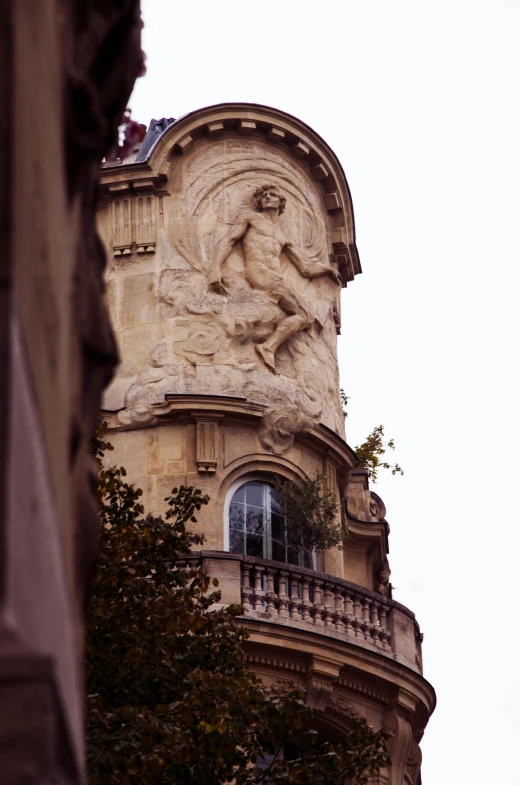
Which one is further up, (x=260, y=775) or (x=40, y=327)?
(x=260, y=775)

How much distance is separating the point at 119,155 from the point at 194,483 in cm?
1367

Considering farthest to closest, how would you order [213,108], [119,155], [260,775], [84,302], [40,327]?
1. [213,108]
2. [260,775]
3. [119,155]
4. [84,302]
5. [40,327]

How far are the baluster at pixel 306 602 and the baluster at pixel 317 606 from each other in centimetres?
8

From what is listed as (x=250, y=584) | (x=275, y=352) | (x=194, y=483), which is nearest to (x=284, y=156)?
(x=275, y=352)

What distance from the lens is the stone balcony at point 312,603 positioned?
1969cm

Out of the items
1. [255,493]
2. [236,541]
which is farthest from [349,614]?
[255,493]

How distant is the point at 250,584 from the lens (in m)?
20.1

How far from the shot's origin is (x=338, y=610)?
20.5 meters

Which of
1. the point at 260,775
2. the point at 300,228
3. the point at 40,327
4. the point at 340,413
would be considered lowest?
the point at 40,327

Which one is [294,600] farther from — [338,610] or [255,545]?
[255,545]

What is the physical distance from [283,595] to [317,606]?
0.51m

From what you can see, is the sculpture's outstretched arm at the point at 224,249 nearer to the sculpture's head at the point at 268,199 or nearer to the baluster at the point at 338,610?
the sculpture's head at the point at 268,199

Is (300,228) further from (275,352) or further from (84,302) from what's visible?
(84,302)

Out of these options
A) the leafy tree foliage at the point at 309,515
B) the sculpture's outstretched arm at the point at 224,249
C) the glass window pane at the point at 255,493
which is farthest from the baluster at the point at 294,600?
the sculpture's outstretched arm at the point at 224,249
